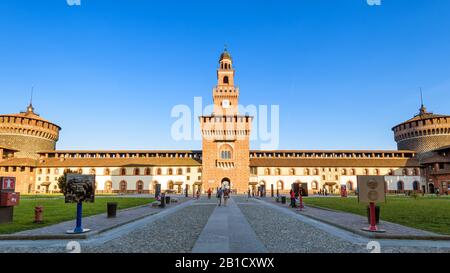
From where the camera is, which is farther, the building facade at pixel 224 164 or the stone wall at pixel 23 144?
the stone wall at pixel 23 144

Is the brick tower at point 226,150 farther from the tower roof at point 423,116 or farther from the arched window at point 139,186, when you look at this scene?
the tower roof at point 423,116

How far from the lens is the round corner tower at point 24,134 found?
6750 cm

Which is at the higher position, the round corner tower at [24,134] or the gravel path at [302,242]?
the round corner tower at [24,134]

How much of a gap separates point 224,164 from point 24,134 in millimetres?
50903

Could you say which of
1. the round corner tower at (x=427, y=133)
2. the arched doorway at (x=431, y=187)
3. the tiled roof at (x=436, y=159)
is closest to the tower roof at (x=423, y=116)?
the round corner tower at (x=427, y=133)

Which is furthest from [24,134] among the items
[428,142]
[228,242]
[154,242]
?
[428,142]

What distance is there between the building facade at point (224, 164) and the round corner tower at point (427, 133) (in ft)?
0.86

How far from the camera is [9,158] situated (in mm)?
62500

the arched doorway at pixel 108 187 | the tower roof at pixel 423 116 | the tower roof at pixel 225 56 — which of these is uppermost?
the tower roof at pixel 225 56

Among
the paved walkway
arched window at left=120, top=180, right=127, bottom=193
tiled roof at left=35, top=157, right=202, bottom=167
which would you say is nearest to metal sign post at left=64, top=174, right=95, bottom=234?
the paved walkway

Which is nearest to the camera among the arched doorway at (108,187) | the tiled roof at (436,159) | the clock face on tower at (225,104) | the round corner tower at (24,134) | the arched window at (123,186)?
the tiled roof at (436,159)
